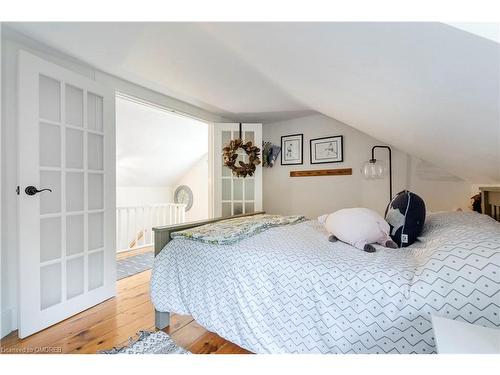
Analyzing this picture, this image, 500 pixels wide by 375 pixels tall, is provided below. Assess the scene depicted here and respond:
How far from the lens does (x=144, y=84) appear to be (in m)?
2.36

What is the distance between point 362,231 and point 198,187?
4.40 metres

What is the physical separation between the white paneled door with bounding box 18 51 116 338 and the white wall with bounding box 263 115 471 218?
2.20 m

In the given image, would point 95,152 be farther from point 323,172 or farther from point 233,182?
point 323,172

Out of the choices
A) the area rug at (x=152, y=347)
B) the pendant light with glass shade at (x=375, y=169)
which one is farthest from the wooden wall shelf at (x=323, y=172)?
the area rug at (x=152, y=347)

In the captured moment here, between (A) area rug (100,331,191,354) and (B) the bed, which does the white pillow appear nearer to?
(B) the bed

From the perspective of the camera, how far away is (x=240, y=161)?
3.11 metres

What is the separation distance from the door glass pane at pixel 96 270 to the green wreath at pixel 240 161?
1.68 meters

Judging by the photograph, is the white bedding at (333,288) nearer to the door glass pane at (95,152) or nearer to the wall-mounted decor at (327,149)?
the door glass pane at (95,152)

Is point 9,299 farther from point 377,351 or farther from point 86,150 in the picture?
point 377,351

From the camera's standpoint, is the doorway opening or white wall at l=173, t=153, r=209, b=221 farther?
white wall at l=173, t=153, r=209, b=221

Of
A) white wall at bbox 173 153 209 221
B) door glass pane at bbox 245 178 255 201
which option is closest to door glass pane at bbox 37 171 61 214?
door glass pane at bbox 245 178 255 201

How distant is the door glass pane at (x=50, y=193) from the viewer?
5.65 feet

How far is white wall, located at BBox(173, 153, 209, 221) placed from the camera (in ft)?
17.2

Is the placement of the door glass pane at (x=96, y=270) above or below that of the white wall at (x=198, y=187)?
below
